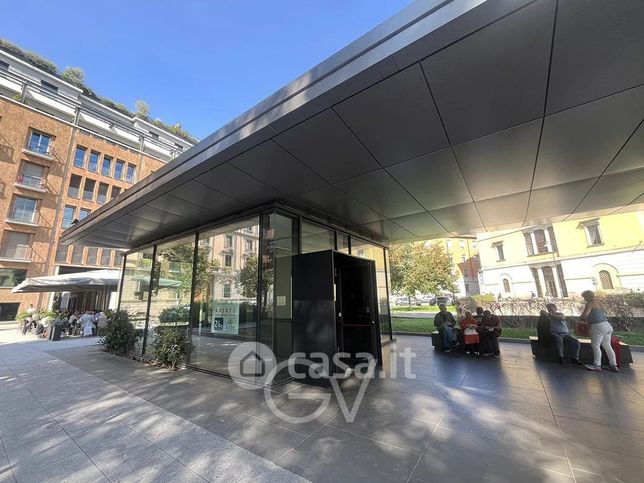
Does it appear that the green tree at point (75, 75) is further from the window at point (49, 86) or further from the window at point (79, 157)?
the window at point (79, 157)

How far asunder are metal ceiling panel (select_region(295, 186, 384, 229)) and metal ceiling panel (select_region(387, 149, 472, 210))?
3.69ft

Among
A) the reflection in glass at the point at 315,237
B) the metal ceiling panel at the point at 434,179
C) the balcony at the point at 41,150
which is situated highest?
the balcony at the point at 41,150

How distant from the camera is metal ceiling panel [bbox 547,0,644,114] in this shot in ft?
5.95

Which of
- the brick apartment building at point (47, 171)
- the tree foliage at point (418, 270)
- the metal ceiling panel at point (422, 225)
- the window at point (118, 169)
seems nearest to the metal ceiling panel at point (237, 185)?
the metal ceiling panel at point (422, 225)

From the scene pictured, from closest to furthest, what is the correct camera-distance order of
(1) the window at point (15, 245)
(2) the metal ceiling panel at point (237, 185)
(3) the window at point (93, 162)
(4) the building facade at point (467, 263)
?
(2) the metal ceiling panel at point (237, 185), (1) the window at point (15, 245), (3) the window at point (93, 162), (4) the building facade at point (467, 263)

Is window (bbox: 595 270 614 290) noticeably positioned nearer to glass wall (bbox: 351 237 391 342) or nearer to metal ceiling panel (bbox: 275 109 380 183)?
glass wall (bbox: 351 237 391 342)

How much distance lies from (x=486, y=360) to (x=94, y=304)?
75.7 ft

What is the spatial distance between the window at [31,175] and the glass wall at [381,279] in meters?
28.3

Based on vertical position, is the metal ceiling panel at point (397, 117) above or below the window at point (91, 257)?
below

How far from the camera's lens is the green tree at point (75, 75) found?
31172mm

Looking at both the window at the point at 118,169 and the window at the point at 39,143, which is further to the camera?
the window at the point at 118,169

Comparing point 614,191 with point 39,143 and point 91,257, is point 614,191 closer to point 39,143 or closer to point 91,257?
point 91,257

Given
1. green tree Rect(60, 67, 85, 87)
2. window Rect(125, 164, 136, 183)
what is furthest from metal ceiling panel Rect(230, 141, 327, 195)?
green tree Rect(60, 67, 85, 87)

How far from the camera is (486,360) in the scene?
255 inches
